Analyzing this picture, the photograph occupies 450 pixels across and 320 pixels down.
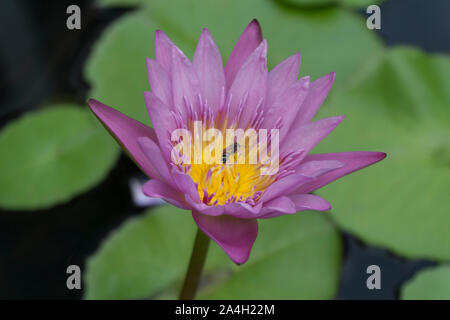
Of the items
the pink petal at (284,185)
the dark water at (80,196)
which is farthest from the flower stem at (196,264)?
the dark water at (80,196)

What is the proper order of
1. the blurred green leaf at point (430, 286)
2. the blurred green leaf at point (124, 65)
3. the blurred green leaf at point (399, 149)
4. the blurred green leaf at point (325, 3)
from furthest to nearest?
the blurred green leaf at point (325, 3) < the blurred green leaf at point (124, 65) < the blurred green leaf at point (399, 149) < the blurred green leaf at point (430, 286)

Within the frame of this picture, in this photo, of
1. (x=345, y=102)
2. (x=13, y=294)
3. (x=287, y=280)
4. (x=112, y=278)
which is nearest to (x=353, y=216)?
(x=287, y=280)

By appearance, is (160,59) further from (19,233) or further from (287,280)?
(19,233)

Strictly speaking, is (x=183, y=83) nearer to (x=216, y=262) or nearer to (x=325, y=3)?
(x=216, y=262)

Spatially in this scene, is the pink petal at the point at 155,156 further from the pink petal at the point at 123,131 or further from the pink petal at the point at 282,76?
the pink petal at the point at 282,76

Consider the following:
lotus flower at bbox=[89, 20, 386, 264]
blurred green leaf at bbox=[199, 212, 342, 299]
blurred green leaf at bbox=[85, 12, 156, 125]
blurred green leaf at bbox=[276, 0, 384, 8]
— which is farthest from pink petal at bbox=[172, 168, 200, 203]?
blurred green leaf at bbox=[276, 0, 384, 8]
